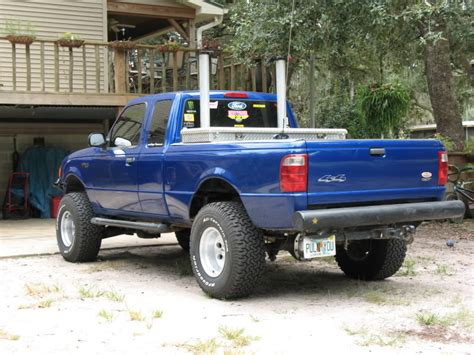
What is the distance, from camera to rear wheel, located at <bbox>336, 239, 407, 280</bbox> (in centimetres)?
691

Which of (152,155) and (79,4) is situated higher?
(79,4)

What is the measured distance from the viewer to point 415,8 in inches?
355

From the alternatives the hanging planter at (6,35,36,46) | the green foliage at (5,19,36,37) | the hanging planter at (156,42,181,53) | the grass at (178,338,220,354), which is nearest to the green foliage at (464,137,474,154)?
the hanging planter at (156,42,181,53)

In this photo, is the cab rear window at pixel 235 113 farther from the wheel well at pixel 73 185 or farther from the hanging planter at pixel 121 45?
the hanging planter at pixel 121 45

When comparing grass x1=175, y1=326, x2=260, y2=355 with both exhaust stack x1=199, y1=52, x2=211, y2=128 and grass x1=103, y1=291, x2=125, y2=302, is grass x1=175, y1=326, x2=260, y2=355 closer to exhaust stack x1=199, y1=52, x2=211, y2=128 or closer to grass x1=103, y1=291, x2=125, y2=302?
grass x1=103, y1=291, x2=125, y2=302

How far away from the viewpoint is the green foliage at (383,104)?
11.8m

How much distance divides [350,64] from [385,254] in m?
9.46

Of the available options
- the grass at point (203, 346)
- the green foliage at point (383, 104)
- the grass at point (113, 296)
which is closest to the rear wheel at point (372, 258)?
the grass at point (113, 296)

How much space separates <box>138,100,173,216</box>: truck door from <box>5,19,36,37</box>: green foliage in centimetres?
672

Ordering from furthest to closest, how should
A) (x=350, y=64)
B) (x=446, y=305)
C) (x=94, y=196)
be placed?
(x=350, y=64), (x=94, y=196), (x=446, y=305)

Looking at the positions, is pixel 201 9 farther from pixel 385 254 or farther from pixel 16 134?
pixel 385 254

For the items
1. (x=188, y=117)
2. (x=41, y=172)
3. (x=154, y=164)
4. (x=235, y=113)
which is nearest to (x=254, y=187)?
(x=154, y=164)

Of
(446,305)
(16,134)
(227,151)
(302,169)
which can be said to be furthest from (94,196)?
(16,134)

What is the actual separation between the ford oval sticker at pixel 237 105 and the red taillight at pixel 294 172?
209cm
